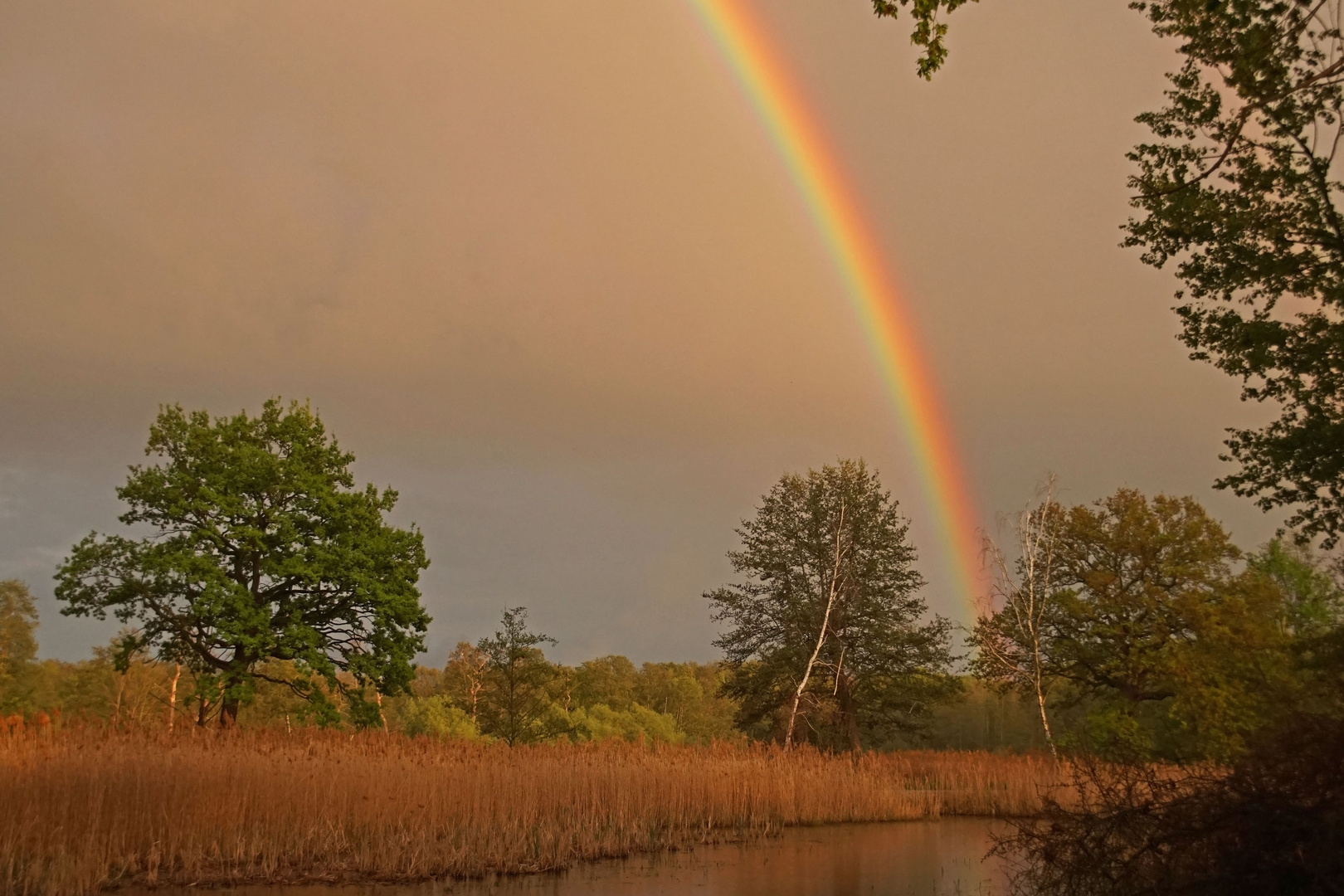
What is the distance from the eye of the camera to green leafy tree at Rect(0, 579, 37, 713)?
1935 inches

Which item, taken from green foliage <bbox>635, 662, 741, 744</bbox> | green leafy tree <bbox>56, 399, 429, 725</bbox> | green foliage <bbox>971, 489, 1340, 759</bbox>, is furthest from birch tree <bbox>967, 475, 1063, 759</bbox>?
green foliage <bbox>635, 662, 741, 744</bbox>

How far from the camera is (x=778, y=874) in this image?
1363 centimetres

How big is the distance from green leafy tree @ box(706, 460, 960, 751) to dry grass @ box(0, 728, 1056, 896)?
1764 cm

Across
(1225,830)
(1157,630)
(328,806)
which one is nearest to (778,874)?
(328,806)

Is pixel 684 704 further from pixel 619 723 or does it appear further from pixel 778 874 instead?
pixel 778 874

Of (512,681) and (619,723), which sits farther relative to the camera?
(619,723)

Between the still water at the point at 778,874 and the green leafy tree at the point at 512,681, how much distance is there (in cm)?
1118

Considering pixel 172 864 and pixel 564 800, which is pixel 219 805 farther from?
pixel 564 800

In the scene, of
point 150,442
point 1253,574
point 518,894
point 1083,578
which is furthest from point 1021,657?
point 150,442

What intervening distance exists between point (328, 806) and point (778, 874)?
6137 millimetres

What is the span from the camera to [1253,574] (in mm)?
33938

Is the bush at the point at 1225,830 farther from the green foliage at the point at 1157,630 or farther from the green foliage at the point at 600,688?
the green foliage at the point at 600,688

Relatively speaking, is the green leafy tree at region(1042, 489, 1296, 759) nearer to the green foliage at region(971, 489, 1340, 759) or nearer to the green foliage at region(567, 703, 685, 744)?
the green foliage at region(971, 489, 1340, 759)

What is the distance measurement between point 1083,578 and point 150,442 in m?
30.7
